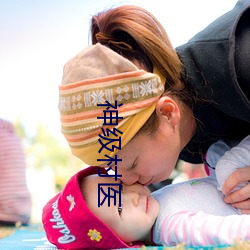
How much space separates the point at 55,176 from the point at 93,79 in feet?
6.22

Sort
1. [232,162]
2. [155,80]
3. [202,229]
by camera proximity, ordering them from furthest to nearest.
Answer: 1. [232,162]
2. [155,80]
3. [202,229]

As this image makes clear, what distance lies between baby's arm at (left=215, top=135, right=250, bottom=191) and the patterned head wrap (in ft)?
0.73

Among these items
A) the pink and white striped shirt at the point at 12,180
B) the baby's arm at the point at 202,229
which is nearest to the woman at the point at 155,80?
the baby's arm at the point at 202,229

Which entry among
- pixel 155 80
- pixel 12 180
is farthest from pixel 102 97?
pixel 12 180

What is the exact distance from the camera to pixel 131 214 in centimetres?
92

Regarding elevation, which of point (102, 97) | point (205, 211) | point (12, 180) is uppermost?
point (102, 97)

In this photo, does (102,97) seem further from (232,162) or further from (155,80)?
(232,162)

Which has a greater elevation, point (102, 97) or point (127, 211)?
point (102, 97)

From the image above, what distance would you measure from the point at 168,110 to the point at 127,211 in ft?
0.72

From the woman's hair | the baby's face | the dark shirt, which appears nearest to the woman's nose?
the baby's face

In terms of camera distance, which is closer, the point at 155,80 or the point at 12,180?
the point at 155,80

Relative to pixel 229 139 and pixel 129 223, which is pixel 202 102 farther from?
pixel 129 223

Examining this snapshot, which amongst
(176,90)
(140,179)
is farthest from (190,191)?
(176,90)

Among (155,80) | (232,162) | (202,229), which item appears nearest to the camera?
(202,229)
